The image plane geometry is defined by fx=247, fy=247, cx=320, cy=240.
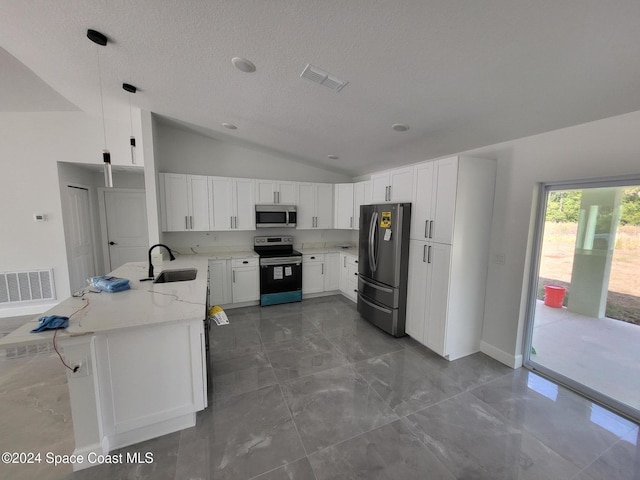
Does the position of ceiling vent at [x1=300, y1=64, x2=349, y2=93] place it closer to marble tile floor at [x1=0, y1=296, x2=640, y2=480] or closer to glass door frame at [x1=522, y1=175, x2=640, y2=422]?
glass door frame at [x1=522, y1=175, x2=640, y2=422]

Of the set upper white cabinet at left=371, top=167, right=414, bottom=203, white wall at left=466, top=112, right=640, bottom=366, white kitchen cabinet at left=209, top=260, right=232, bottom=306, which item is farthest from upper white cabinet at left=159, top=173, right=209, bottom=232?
white wall at left=466, top=112, right=640, bottom=366

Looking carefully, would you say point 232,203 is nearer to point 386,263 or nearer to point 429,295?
point 386,263

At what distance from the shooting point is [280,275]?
4336mm

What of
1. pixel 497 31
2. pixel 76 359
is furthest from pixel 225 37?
pixel 76 359

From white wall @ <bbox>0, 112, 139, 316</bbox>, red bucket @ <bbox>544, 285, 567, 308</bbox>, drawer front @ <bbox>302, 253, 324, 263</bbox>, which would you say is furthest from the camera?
drawer front @ <bbox>302, 253, 324, 263</bbox>

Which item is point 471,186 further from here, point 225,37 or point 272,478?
point 272,478

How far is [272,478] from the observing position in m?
1.53

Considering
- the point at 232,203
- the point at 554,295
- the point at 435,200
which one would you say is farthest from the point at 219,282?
the point at 554,295

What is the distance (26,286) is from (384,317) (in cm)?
547

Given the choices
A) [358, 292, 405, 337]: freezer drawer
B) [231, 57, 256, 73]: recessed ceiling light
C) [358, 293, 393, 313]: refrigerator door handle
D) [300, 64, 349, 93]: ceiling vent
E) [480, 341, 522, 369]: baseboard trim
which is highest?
[231, 57, 256, 73]: recessed ceiling light

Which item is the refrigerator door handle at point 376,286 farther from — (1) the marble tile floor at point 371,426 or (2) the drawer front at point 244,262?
(2) the drawer front at point 244,262

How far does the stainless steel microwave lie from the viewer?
14.5 feet

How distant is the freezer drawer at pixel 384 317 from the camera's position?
3.25 m

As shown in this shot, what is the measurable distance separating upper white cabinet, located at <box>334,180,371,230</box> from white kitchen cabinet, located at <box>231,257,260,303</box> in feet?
5.91
